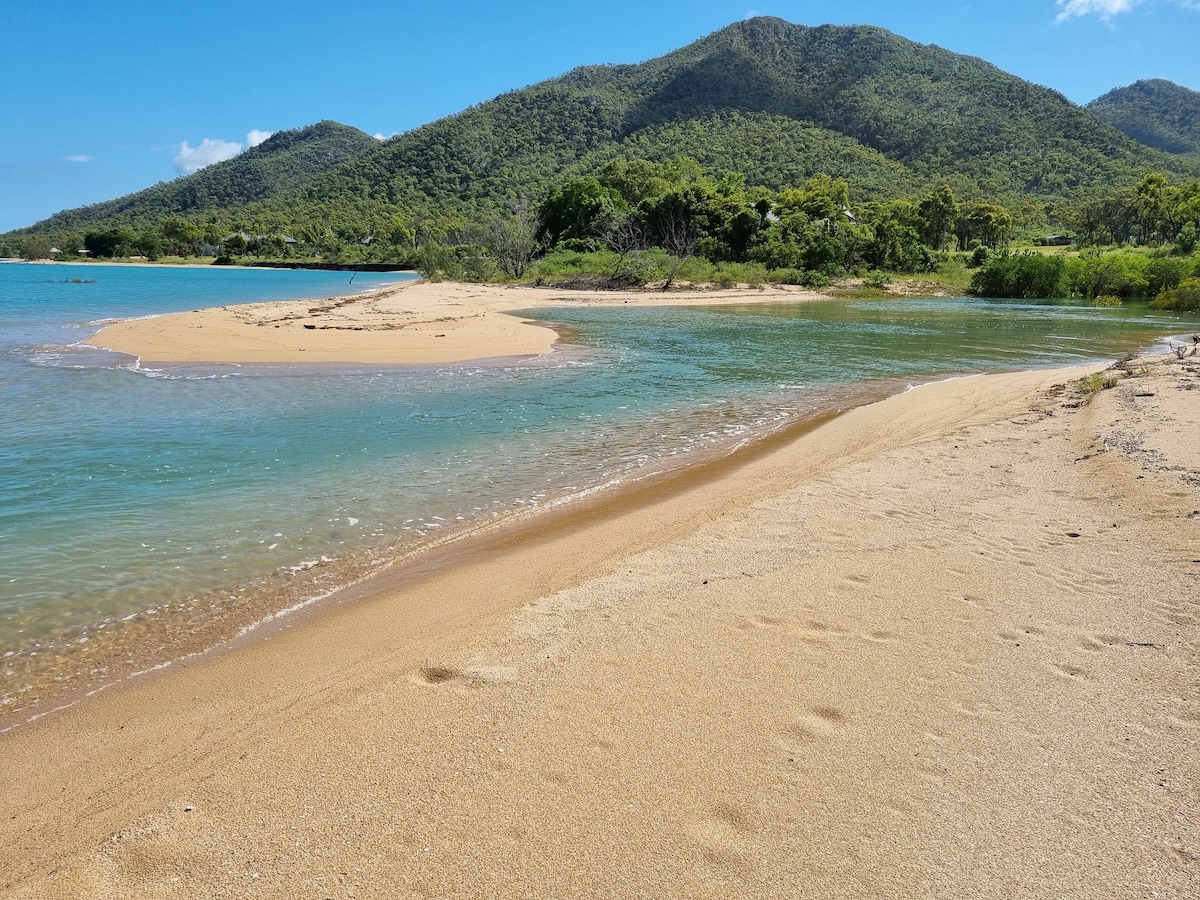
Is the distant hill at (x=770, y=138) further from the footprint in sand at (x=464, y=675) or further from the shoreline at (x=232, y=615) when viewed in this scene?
the footprint in sand at (x=464, y=675)

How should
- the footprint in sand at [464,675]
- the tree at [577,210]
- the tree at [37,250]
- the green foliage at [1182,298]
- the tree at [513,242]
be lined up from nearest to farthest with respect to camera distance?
the footprint in sand at [464,675], the green foliage at [1182,298], the tree at [513,242], the tree at [577,210], the tree at [37,250]

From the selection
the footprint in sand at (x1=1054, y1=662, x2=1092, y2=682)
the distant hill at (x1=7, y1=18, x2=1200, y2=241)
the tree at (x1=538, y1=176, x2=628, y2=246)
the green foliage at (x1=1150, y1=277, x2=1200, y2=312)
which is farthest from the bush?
the distant hill at (x1=7, y1=18, x2=1200, y2=241)

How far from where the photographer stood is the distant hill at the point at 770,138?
126 metres

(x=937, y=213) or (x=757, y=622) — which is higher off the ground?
(x=937, y=213)

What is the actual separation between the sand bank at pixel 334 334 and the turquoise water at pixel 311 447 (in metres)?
1.65

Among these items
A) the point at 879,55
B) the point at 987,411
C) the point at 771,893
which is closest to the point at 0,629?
the point at 771,893

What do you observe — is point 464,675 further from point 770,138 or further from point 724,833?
point 770,138

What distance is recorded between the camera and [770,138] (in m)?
144

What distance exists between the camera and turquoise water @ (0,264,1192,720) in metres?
5.94

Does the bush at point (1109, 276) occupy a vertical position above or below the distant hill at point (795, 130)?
below

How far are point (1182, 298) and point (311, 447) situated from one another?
44850 mm

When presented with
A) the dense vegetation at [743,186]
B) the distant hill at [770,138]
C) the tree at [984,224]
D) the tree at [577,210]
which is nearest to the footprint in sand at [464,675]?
the dense vegetation at [743,186]

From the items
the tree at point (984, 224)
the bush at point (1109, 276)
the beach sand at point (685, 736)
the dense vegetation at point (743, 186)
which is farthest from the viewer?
the tree at point (984, 224)

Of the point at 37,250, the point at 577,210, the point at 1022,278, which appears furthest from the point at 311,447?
the point at 37,250
